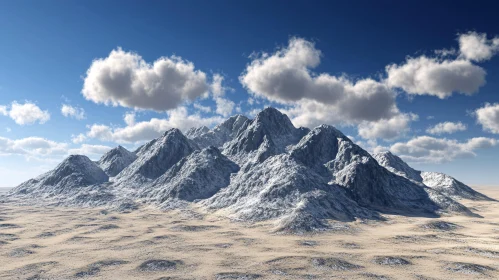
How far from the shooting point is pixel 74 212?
174625mm

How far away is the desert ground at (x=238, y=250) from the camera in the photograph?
68750 mm

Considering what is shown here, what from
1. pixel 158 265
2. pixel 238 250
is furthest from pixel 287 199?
pixel 158 265

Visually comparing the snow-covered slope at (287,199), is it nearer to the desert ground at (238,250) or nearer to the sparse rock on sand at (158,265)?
the desert ground at (238,250)

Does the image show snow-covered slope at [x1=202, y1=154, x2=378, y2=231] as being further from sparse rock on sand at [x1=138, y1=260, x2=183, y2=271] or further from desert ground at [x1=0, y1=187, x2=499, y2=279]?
sparse rock on sand at [x1=138, y1=260, x2=183, y2=271]

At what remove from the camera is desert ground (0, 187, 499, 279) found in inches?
2707

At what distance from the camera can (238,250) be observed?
88.2m

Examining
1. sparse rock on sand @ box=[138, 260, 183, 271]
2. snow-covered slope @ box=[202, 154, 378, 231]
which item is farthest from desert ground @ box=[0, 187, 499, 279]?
snow-covered slope @ box=[202, 154, 378, 231]

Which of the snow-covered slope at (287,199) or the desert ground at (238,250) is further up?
the snow-covered slope at (287,199)

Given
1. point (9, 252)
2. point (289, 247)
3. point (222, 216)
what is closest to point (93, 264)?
point (9, 252)

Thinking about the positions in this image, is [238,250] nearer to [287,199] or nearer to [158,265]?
[158,265]

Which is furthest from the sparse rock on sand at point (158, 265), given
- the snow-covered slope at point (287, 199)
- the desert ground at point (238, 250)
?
the snow-covered slope at point (287, 199)

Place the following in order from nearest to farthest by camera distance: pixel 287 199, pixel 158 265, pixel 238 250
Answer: pixel 158 265 < pixel 238 250 < pixel 287 199

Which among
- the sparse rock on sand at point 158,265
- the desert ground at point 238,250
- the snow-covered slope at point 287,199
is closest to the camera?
the desert ground at point 238,250

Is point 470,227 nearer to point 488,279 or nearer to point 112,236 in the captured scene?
point 488,279
